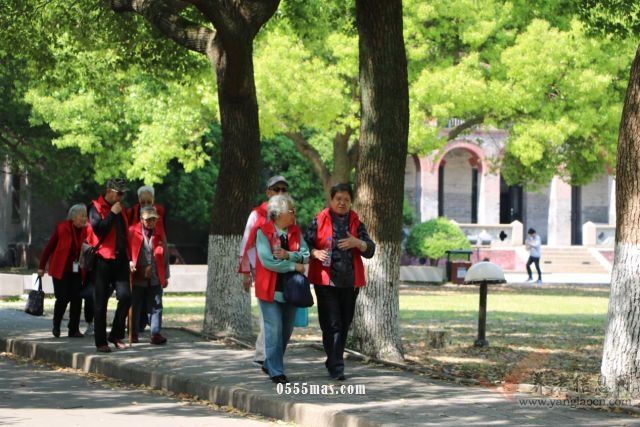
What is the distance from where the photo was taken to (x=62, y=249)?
635 inches

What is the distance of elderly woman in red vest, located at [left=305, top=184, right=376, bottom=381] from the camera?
1145cm

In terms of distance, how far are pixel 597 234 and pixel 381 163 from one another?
146 feet

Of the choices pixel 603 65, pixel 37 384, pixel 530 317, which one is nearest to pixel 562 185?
pixel 603 65

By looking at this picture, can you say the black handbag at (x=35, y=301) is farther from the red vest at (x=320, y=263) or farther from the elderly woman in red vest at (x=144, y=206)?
the red vest at (x=320, y=263)

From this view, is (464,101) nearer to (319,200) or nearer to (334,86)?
(334,86)

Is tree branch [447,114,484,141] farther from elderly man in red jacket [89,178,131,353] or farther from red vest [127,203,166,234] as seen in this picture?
elderly man in red jacket [89,178,131,353]

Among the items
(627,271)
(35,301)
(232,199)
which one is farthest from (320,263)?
(35,301)

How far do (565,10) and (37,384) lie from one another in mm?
22102

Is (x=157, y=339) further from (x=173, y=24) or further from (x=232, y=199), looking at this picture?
(x=173, y=24)

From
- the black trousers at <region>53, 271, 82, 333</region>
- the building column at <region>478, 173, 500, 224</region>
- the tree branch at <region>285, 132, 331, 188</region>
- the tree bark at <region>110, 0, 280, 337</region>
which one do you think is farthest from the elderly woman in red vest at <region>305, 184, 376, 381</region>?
the building column at <region>478, 173, 500, 224</region>

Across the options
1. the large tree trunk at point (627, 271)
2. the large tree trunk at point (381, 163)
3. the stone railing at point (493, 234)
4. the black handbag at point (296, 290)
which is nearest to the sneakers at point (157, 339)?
the large tree trunk at point (381, 163)

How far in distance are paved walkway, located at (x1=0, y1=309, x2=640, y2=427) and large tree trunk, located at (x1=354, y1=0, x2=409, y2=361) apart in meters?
0.72

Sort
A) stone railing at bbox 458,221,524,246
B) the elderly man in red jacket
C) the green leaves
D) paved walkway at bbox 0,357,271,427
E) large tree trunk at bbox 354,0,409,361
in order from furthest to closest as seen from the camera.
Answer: stone railing at bbox 458,221,524,246 < the green leaves < the elderly man in red jacket < large tree trunk at bbox 354,0,409,361 < paved walkway at bbox 0,357,271,427

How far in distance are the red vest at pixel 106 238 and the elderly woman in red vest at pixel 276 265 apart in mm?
3205
